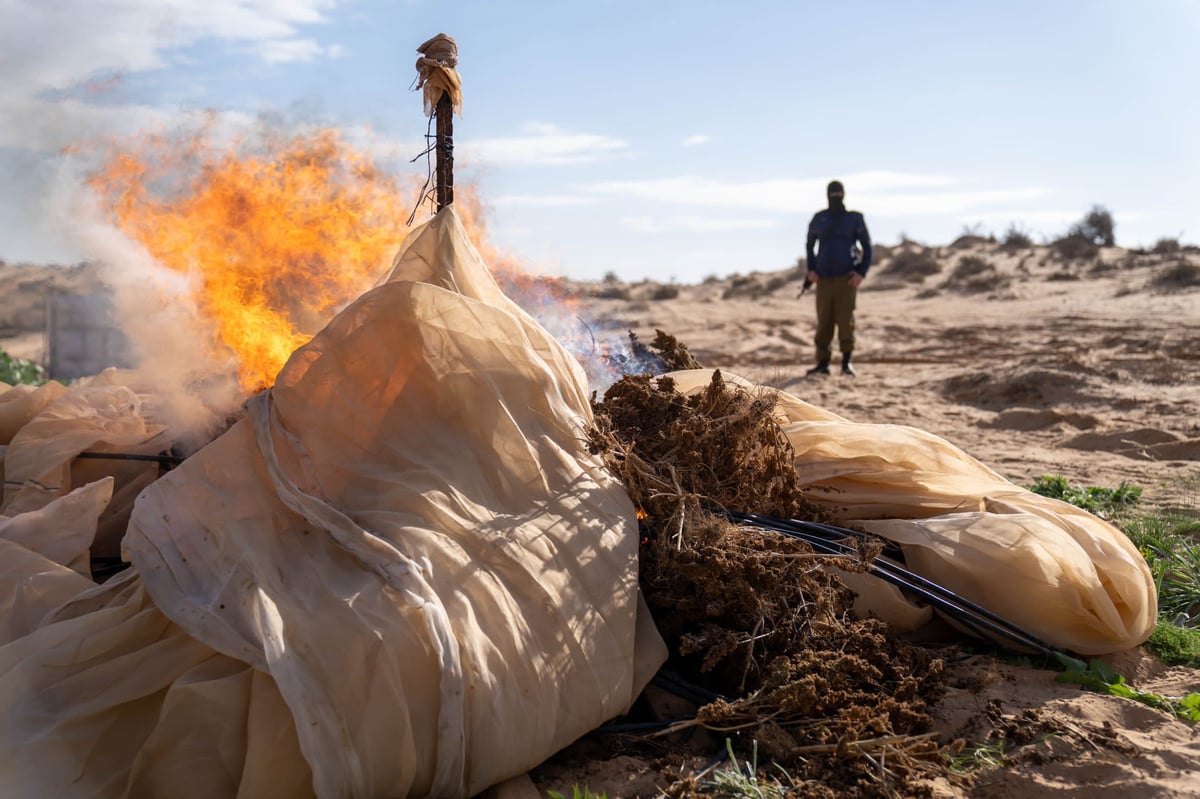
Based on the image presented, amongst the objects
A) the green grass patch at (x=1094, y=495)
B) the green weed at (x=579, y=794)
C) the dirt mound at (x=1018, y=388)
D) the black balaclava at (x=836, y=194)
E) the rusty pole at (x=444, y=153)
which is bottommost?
the green weed at (x=579, y=794)

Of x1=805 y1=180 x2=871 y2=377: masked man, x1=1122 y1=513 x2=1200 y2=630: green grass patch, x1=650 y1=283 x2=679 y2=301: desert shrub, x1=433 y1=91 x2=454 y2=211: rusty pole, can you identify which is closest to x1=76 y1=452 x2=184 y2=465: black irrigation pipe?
x1=433 y1=91 x2=454 y2=211: rusty pole

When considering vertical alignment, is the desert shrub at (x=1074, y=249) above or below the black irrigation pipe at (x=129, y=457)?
above

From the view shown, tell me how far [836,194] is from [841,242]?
1.84ft

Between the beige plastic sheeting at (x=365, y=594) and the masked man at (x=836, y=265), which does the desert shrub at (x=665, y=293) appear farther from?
the beige plastic sheeting at (x=365, y=594)

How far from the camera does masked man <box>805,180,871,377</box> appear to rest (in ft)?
35.2

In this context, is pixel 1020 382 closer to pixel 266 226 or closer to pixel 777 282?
pixel 266 226

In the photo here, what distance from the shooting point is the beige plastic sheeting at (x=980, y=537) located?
309 cm

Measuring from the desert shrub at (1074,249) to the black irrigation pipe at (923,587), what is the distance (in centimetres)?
2021

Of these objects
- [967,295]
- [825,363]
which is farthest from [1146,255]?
[825,363]

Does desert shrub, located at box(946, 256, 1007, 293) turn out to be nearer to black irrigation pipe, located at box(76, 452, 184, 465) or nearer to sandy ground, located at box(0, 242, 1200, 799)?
sandy ground, located at box(0, 242, 1200, 799)

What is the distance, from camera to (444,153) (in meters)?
3.65

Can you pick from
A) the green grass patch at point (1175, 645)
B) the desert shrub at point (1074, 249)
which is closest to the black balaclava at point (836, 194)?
the green grass patch at point (1175, 645)

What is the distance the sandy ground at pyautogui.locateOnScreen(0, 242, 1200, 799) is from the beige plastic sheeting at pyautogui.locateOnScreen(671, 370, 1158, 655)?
19 centimetres

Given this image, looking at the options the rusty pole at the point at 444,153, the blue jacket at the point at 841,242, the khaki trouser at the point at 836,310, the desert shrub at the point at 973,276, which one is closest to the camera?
the rusty pole at the point at 444,153
